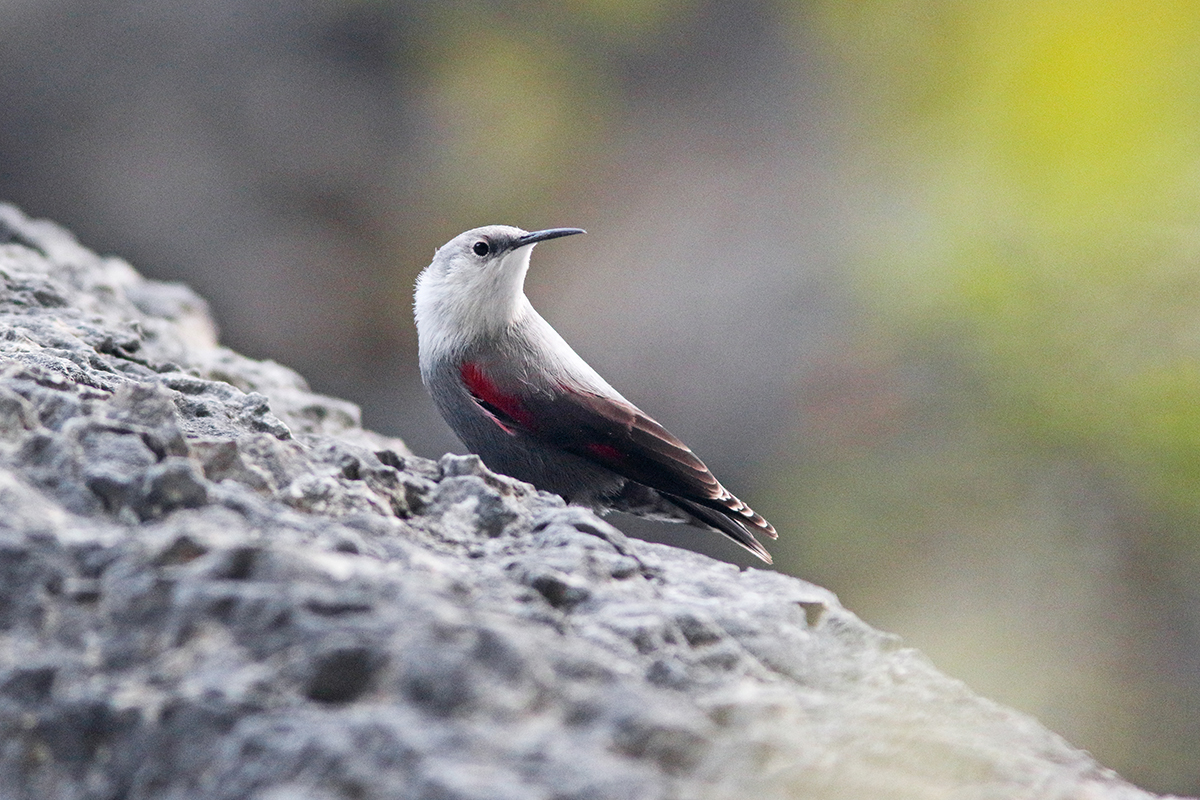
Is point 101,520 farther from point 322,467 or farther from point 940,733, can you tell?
point 940,733

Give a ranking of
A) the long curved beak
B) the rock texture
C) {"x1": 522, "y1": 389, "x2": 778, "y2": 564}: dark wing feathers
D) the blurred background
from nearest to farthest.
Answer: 1. the rock texture
2. {"x1": 522, "y1": 389, "x2": 778, "y2": 564}: dark wing feathers
3. the long curved beak
4. the blurred background

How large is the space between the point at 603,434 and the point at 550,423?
0.17 m

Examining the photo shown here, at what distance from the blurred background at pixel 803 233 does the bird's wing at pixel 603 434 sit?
304 centimetres

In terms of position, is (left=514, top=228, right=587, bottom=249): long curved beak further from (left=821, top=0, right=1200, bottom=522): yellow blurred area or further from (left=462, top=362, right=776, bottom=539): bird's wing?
(left=821, top=0, right=1200, bottom=522): yellow blurred area

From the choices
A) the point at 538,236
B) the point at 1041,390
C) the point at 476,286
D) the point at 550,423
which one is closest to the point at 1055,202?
the point at 1041,390

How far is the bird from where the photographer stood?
3.57m

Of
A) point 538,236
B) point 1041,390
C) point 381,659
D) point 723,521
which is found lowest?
point 381,659

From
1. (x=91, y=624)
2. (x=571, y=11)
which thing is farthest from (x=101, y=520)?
(x=571, y=11)

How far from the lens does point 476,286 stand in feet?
12.7

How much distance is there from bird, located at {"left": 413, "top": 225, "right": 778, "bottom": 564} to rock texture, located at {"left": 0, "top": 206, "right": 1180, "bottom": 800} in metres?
1.62

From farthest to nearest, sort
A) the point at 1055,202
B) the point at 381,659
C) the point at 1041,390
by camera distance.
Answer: the point at 1055,202 → the point at 1041,390 → the point at 381,659

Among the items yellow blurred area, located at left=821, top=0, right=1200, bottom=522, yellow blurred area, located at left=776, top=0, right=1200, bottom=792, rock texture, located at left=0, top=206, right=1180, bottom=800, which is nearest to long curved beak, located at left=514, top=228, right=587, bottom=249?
rock texture, located at left=0, top=206, right=1180, bottom=800

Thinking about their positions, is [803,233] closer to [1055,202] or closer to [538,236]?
[1055,202]

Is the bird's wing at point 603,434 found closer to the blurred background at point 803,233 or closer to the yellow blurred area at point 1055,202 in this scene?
the blurred background at point 803,233
